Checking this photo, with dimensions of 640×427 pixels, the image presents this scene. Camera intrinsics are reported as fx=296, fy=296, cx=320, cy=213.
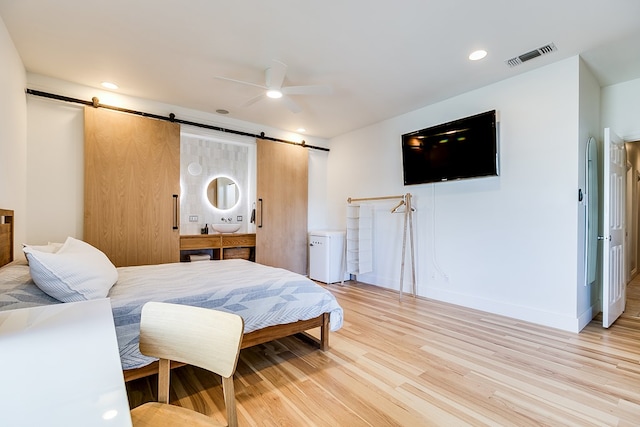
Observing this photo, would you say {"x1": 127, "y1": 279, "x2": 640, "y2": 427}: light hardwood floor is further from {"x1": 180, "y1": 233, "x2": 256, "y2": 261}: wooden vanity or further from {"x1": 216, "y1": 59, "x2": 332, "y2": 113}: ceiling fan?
{"x1": 216, "y1": 59, "x2": 332, "y2": 113}: ceiling fan

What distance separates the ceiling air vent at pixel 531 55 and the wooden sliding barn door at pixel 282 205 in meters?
3.26

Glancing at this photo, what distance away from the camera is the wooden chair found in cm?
102

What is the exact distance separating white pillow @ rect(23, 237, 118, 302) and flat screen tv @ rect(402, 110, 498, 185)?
3665 mm

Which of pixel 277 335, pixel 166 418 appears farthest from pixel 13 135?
pixel 166 418

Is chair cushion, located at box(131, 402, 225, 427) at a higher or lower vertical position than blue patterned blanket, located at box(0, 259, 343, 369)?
lower

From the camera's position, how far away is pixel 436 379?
→ 2057mm

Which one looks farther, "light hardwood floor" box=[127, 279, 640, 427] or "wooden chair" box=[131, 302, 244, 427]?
"light hardwood floor" box=[127, 279, 640, 427]

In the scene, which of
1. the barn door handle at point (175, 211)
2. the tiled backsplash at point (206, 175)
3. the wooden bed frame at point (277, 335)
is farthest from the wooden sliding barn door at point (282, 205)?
the wooden bed frame at point (277, 335)

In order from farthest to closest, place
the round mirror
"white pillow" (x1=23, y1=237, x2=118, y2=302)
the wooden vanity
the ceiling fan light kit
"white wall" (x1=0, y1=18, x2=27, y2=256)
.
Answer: the round mirror, the wooden vanity, the ceiling fan light kit, "white wall" (x1=0, y1=18, x2=27, y2=256), "white pillow" (x1=23, y1=237, x2=118, y2=302)

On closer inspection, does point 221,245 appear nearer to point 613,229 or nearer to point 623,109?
point 613,229

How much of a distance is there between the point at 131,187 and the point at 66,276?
2.31m

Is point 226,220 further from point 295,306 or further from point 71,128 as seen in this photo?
point 295,306

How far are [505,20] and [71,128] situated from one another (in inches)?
179

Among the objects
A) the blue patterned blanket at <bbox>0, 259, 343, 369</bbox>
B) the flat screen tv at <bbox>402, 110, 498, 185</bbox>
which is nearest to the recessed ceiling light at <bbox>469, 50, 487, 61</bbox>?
the flat screen tv at <bbox>402, 110, 498, 185</bbox>
